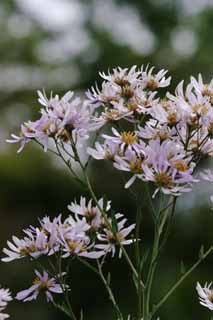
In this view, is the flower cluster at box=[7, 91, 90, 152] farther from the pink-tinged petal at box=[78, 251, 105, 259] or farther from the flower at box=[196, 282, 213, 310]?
the flower at box=[196, 282, 213, 310]

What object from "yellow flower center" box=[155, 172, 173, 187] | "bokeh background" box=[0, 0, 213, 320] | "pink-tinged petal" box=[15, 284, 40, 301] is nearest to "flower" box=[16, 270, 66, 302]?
"pink-tinged petal" box=[15, 284, 40, 301]

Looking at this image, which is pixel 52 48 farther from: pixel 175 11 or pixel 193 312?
pixel 193 312

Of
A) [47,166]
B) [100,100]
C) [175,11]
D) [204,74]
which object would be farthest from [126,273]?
[175,11]

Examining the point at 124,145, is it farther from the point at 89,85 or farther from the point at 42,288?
the point at 89,85

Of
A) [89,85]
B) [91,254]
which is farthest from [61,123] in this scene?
[89,85]

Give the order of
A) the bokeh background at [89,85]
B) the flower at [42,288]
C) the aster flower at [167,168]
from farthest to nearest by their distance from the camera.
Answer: the bokeh background at [89,85]
the flower at [42,288]
the aster flower at [167,168]

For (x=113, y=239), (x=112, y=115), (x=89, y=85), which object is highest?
(x=89, y=85)

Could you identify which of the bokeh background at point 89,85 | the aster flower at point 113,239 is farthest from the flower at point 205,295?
the bokeh background at point 89,85

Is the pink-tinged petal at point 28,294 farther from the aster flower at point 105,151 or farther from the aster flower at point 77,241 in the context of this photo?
the aster flower at point 105,151
